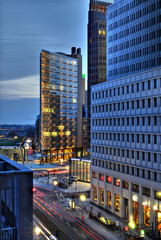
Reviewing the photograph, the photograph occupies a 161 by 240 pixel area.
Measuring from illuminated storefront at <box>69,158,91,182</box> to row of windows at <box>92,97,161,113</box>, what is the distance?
1215 inches

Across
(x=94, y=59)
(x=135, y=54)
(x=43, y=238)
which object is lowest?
(x=43, y=238)

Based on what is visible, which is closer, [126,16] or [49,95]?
[126,16]

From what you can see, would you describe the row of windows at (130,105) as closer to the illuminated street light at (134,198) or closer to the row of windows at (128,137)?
the row of windows at (128,137)

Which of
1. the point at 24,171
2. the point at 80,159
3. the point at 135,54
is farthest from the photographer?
the point at 80,159

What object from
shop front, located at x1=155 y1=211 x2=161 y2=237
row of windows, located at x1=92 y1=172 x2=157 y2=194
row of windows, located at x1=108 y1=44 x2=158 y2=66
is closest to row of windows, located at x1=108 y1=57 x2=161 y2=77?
row of windows, located at x1=108 y1=44 x2=158 y2=66

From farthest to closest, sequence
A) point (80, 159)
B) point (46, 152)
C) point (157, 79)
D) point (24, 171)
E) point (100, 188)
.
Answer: point (46, 152)
point (80, 159)
point (100, 188)
point (157, 79)
point (24, 171)

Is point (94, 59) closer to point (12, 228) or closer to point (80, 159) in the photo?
point (80, 159)

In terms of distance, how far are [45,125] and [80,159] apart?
87.2m

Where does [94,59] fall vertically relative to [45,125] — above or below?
above

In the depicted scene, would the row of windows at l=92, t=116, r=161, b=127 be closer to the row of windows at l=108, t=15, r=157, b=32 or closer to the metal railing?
the row of windows at l=108, t=15, r=157, b=32

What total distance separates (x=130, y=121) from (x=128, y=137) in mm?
3523

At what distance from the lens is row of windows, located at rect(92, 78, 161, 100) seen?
197 ft

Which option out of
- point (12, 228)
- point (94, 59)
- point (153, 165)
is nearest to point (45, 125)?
point (94, 59)

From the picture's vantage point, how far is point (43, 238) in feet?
176
